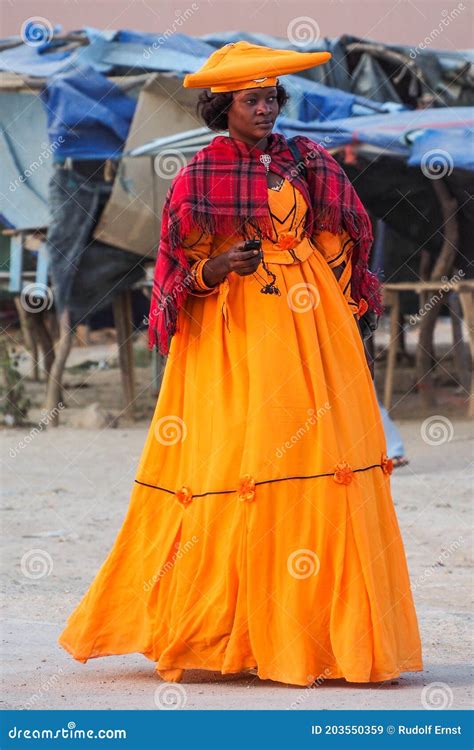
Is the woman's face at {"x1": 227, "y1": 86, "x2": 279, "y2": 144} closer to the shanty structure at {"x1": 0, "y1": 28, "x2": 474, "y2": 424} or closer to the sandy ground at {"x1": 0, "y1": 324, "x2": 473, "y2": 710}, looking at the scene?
the sandy ground at {"x1": 0, "y1": 324, "x2": 473, "y2": 710}

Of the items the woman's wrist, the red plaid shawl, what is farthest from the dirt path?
the woman's wrist

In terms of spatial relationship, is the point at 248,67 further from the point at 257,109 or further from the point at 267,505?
the point at 267,505

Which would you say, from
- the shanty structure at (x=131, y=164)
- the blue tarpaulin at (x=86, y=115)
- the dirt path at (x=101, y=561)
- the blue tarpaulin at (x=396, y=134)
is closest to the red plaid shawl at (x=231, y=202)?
the dirt path at (x=101, y=561)

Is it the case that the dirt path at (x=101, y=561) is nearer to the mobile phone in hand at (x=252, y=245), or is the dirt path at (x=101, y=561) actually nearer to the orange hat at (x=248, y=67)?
the mobile phone in hand at (x=252, y=245)

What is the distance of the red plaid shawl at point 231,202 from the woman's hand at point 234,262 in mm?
103

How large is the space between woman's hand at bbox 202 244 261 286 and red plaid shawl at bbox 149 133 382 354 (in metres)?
0.10

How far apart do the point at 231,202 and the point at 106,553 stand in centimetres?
323

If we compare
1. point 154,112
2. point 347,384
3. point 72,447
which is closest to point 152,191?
point 154,112

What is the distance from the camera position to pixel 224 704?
386 cm

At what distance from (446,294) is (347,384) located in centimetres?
707

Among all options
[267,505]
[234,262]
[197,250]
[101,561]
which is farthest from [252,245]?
[101,561]

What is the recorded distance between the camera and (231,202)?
4.18 meters

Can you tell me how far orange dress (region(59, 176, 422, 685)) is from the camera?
407 centimetres
